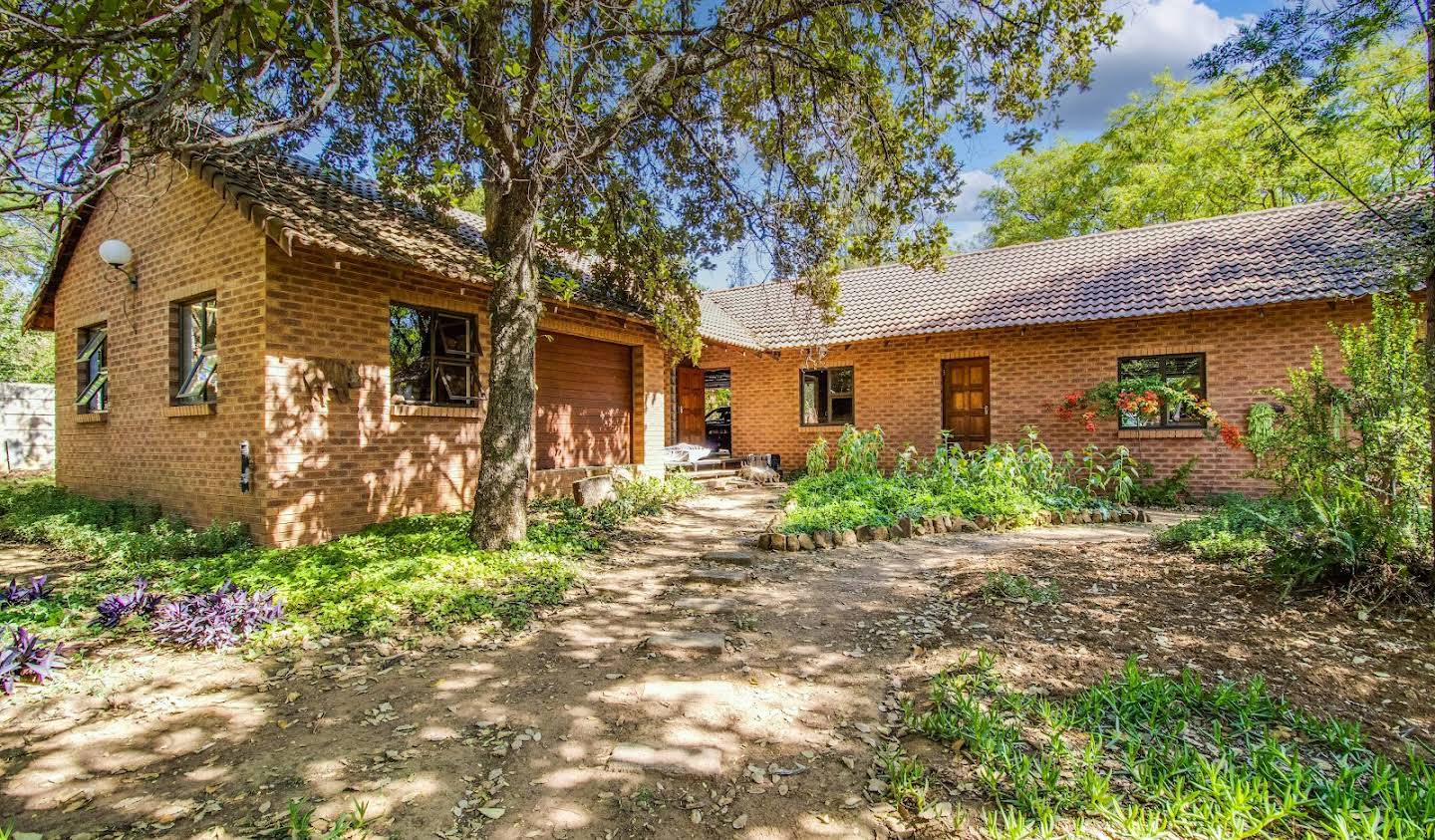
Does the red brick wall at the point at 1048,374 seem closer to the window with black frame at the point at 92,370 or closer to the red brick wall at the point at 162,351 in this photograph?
Result: the red brick wall at the point at 162,351

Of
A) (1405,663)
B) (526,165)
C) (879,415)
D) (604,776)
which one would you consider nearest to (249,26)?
(526,165)

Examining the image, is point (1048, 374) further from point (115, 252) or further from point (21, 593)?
point (115, 252)

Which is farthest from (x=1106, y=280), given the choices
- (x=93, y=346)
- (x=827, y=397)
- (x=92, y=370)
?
(x=92, y=370)

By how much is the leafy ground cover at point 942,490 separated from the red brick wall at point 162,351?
19.8 feet

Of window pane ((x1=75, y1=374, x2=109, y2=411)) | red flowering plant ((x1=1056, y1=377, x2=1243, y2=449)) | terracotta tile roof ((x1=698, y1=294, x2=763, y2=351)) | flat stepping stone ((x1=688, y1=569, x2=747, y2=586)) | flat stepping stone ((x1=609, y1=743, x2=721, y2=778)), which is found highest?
terracotta tile roof ((x1=698, y1=294, x2=763, y2=351))

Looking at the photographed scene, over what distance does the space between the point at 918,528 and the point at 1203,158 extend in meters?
18.1

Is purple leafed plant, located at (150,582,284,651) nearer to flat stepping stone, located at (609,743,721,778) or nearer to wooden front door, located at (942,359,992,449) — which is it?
flat stepping stone, located at (609,743,721,778)

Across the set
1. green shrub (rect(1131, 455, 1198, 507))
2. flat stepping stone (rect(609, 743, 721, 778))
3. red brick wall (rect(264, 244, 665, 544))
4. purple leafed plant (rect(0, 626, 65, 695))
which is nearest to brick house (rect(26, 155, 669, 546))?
red brick wall (rect(264, 244, 665, 544))

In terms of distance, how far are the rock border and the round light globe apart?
8873 millimetres

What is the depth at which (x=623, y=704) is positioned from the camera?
330 cm

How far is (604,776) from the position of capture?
8.85ft

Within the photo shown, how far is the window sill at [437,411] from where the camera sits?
7586mm

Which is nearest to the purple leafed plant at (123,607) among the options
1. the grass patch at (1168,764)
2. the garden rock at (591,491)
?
the garden rock at (591,491)

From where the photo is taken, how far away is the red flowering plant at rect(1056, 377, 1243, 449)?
10.3 meters
